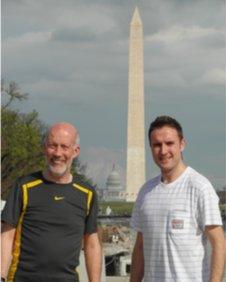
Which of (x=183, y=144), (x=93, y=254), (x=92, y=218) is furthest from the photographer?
(x=93, y=254)

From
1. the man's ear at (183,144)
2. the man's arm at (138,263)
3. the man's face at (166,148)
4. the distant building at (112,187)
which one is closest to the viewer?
the man's face at (166,148)

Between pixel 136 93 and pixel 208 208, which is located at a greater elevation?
pixel 136 93

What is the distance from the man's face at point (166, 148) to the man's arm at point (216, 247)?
400 mm

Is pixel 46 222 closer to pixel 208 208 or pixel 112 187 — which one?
pixel 208 208

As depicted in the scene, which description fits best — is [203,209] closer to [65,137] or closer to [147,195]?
[147,195]

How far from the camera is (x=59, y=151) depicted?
493cm

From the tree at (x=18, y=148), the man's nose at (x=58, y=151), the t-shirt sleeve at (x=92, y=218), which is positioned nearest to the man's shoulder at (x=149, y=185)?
the t-shirt sleeve at (x=92, y=218)

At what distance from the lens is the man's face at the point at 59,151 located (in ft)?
16.1

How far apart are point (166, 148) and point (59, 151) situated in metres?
0.59

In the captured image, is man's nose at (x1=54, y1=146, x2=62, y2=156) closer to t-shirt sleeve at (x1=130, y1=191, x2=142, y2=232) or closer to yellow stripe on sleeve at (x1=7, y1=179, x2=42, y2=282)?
yellow stripe on sleeve at (x1=7, y1=179, x2=42, y2=282)

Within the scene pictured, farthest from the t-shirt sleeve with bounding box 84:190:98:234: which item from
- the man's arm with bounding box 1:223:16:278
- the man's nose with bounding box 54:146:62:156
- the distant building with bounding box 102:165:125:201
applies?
the distant building with bounding box 102:165:125:201

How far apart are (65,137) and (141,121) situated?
56.4 metres

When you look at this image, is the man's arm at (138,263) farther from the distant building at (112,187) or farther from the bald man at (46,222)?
the distant building at (112,187)

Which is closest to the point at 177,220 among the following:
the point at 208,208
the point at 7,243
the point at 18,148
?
the point at 208,208
